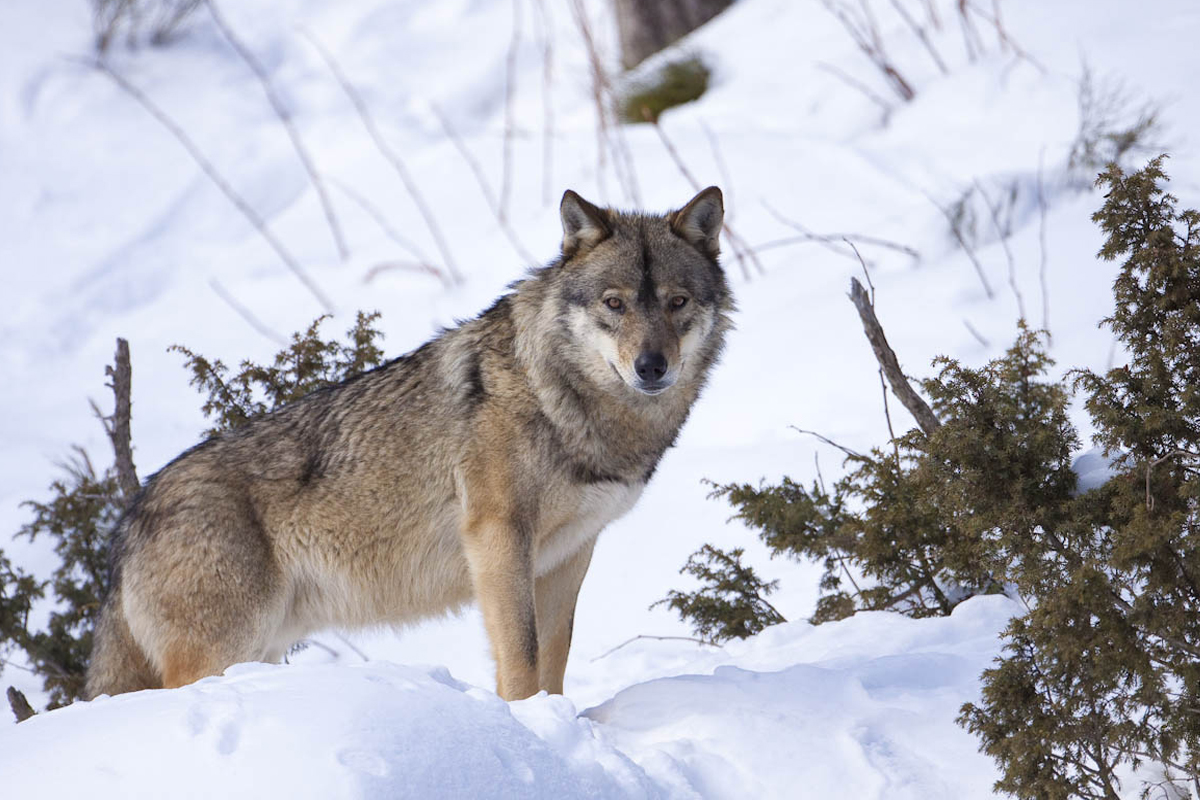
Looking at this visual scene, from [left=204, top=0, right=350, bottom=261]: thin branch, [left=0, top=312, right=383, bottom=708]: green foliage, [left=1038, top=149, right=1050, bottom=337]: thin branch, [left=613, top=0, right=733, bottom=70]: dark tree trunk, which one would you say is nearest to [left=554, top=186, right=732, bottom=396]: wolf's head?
[left=0, top=312, right=383, bottom=708]: green foliage

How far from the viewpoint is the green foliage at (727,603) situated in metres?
5.41

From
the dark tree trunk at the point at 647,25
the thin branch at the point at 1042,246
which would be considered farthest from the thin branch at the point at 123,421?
the dark tree trunk at the point at 647,25

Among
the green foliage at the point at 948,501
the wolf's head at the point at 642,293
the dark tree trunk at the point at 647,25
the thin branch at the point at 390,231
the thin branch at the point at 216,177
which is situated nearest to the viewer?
the green foliage at the point at 948,501

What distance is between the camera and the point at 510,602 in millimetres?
4305

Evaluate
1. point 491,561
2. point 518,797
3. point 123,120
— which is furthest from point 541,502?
point 123,120

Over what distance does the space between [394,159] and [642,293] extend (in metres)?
9.02

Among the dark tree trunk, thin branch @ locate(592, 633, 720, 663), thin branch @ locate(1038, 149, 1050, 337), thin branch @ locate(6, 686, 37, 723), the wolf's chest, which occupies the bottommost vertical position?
thin branch @ locate(592, 633, 720, 663)

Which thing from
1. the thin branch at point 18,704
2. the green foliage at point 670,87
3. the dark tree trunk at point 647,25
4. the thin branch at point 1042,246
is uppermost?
the dark tree trunk at point 647,25

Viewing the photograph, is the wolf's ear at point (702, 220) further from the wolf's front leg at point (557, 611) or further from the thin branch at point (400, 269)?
the thin branch at point (400, 269)

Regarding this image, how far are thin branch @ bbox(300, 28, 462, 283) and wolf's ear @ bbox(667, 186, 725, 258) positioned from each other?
6.32m

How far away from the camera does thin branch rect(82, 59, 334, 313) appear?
37.0ft

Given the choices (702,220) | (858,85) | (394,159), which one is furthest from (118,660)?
(858,85)

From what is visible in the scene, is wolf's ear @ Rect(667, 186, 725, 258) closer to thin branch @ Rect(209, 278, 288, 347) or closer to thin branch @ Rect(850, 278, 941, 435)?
thin branch @ Rect(850, 278, 941, 435)

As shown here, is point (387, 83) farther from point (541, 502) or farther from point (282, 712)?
point (282, 712)
